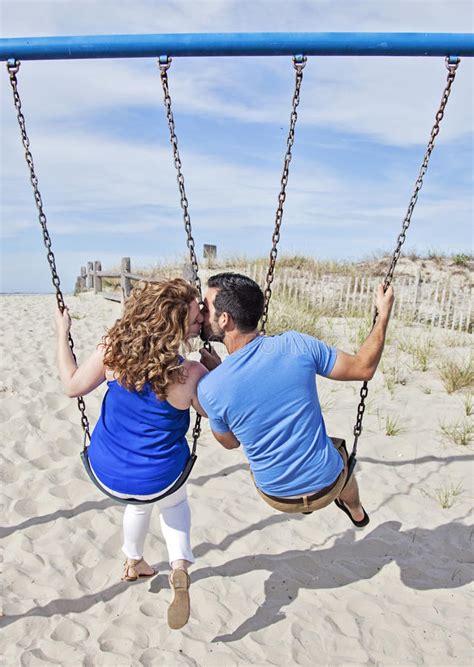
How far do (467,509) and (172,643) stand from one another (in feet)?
7.68

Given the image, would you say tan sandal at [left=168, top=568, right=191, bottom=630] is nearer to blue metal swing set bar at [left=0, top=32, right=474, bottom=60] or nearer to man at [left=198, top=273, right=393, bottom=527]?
man at [left=198, top=273, right=393, bottom=527]

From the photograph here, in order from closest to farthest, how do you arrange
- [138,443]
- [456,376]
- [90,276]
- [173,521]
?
[138,443] < [173,521] < [456,376] < [90,276]

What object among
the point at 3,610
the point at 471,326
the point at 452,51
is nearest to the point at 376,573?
the point at 3,610

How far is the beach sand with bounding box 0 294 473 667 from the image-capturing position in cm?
299

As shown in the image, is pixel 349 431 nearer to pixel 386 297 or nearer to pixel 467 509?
pixel 467 509

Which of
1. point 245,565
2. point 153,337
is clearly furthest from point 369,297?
point 153,337

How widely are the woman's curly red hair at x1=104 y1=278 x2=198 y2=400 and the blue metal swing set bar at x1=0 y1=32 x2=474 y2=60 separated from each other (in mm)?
1370

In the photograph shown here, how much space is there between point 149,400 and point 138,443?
0.19 meters

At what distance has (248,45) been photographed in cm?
313

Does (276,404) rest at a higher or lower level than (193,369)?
lower

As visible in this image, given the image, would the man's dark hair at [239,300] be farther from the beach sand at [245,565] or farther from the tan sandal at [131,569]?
the beach sand at [245,565]

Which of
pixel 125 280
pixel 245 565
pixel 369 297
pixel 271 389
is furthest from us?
pixel 125 280

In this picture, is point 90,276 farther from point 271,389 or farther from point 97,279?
point 271,389

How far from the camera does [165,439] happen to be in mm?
2559
